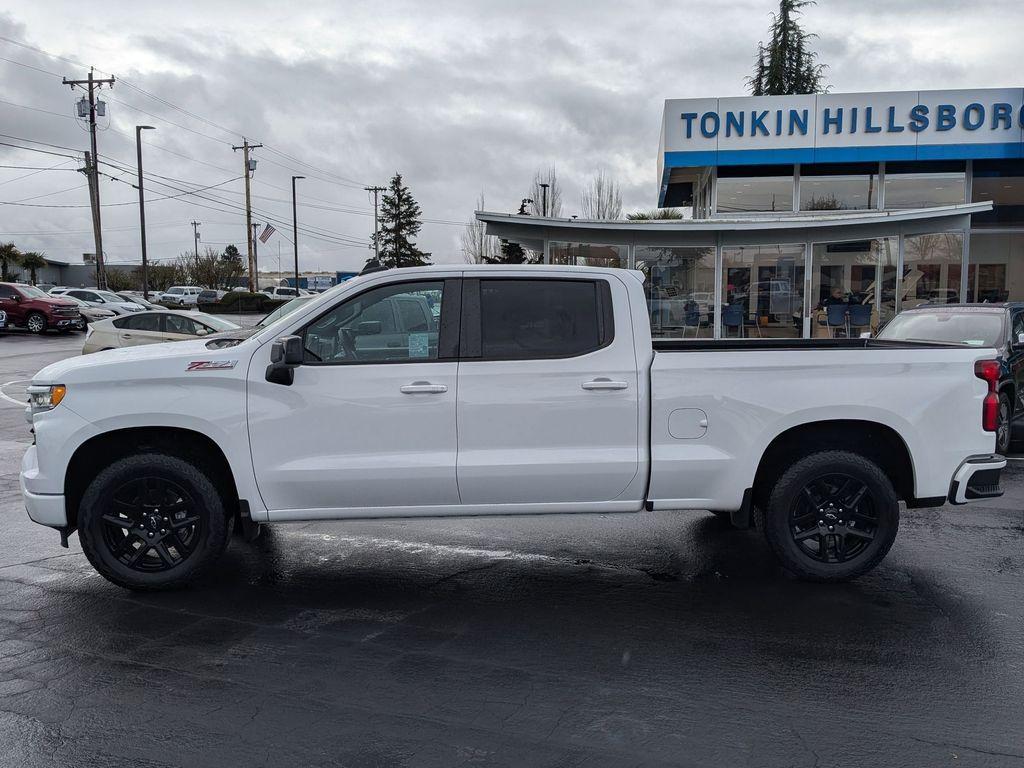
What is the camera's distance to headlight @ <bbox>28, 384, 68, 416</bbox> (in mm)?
5301

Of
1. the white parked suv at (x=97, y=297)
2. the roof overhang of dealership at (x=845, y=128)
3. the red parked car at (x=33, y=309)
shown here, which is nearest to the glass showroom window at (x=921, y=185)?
the roof overhang of dealership at (x=845, y=128)

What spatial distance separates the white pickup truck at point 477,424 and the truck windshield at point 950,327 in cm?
565

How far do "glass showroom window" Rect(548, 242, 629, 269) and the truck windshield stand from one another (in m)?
10.0

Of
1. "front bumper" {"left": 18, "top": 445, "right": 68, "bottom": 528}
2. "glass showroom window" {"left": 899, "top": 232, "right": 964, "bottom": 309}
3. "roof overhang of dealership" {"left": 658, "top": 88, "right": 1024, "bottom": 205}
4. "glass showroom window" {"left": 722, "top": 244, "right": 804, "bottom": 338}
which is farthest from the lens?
"roof overhang of dealership" {"left": 658, "top": 88, "right": 1024, "bottom": 205}

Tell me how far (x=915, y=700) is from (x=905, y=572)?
6.83 feet

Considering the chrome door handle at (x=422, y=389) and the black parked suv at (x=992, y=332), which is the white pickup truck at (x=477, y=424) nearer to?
the chrome door handle at (x=422, y=389)

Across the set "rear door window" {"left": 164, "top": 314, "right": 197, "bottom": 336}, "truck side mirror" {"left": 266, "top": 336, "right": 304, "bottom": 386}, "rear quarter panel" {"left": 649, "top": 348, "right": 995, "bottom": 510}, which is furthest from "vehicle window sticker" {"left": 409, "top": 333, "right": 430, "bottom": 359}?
"rear door window" {"left": 164, "top": 314, "right": 197, "bottom": 336}

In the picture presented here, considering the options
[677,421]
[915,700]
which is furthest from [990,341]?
[915,700]

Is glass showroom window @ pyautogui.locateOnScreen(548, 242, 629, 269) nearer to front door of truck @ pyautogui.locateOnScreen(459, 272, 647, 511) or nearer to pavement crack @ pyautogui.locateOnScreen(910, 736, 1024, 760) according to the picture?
front door of truck @ pyautogui.locateOnScreen(459, 272, 647, 511)

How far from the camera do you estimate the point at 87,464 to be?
18.1 ft

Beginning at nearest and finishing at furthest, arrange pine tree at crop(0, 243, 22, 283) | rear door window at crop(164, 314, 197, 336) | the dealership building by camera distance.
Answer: rear door window at crop(164, 314, 197, 336), the dealership building, pine tree at crop(0, 243, 22, 283)

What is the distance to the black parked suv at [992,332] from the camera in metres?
10.4

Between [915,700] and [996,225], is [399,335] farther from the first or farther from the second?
[996,225]

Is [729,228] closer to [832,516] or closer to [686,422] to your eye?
[832,516]
